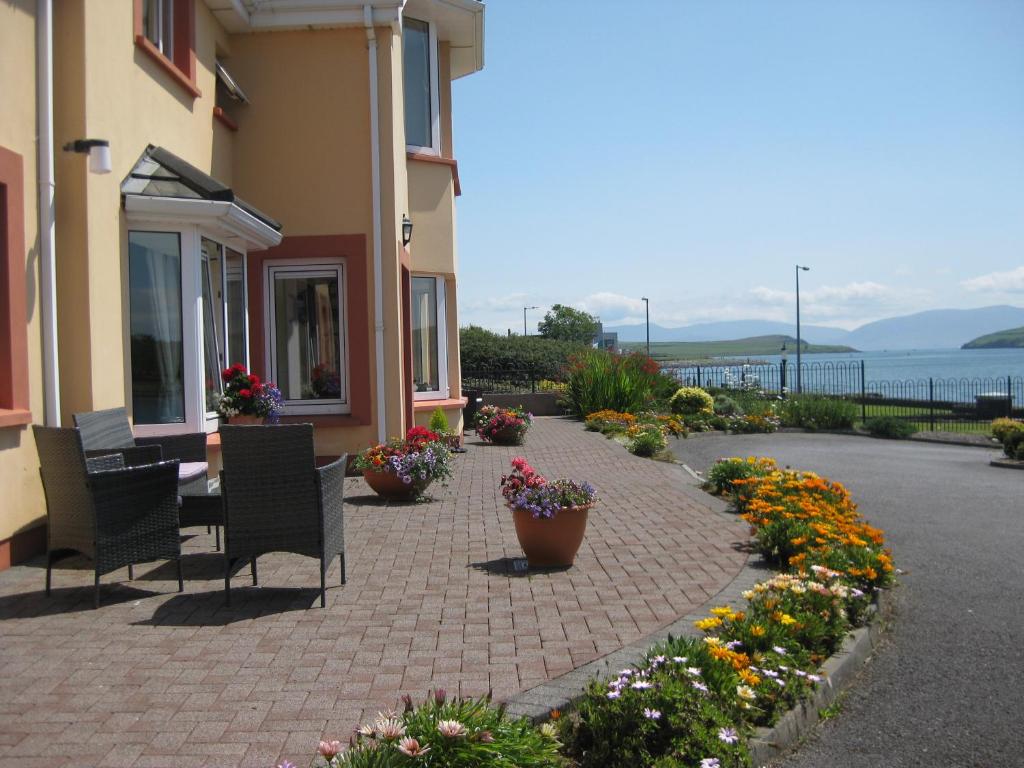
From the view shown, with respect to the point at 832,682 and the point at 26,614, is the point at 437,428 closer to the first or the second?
the point at 26,614

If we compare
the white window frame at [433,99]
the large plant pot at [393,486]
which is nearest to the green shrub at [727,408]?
the white window frame at [433,99]

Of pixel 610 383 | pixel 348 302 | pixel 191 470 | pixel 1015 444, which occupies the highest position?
pixel 348 302

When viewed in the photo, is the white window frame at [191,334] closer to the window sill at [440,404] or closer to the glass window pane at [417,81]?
the window sill at [440,404]

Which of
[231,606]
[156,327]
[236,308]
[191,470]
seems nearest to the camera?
[231,606]

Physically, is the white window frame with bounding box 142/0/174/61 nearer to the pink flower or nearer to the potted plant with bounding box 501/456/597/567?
the potted plant with bounding box 501/456/597/567

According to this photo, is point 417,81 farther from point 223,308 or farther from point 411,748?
point 411,748

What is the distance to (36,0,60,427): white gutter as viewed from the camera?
6973mm

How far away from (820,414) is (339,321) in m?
14.3

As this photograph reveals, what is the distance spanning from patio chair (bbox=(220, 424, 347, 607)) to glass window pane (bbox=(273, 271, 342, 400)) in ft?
21.4

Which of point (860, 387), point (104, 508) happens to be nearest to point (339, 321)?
point (104, 508)

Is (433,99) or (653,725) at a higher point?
(433,99)

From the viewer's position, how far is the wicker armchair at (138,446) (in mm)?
6582

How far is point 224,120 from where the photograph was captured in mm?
11320

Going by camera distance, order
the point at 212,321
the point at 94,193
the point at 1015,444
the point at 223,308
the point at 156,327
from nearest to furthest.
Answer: the point at 94,193 → the point at 156,327 → the point at 212,321 → the point at 223,308 → the point at 1015,444
